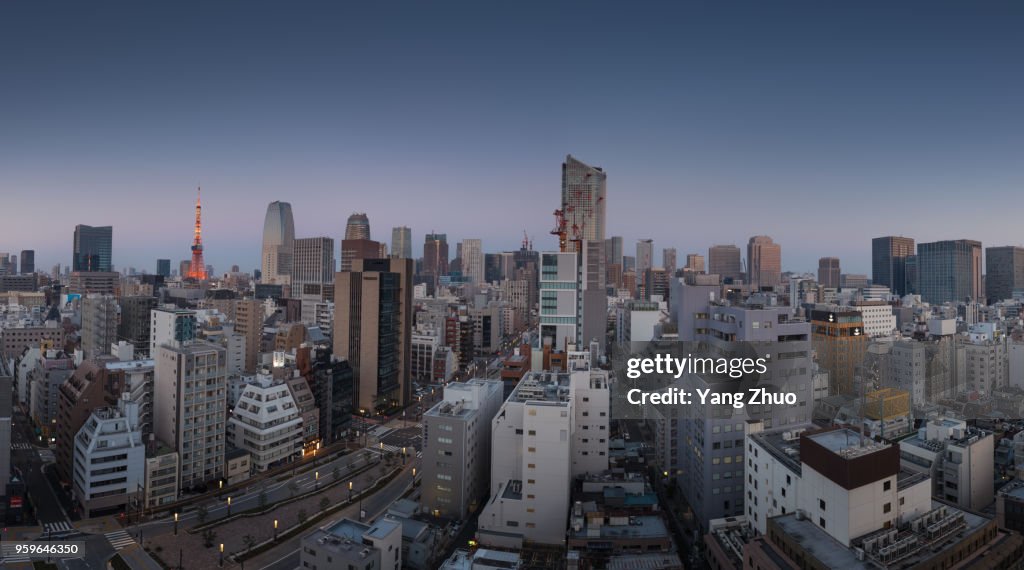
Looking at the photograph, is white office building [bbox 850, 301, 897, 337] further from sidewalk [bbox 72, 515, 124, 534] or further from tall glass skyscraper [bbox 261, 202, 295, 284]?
tall glass skyscraper [bbox 261, 202, 295, 284]

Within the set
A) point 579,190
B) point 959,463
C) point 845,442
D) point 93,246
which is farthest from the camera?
point 93,246

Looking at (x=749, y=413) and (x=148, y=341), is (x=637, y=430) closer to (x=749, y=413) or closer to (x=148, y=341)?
(x=749, y=413)

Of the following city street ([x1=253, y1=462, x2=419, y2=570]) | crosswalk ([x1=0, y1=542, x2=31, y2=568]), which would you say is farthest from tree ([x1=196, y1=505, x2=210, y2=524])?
crosswalk ([x1=0, y1=542, x2=31, y2=568])

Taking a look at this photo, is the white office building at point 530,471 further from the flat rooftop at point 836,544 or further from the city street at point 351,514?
the flat rooftop at point 836,544

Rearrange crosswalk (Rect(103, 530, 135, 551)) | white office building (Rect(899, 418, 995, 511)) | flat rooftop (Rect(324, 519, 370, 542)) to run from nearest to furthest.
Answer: flat rooftop (Rect(324, 519, 370, 542))
crosswalk (Rect(103, 530, 135, 551))
white office building (Rect(899, 418, 995, 511))

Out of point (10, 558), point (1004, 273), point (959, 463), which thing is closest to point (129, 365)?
point (10, 558)

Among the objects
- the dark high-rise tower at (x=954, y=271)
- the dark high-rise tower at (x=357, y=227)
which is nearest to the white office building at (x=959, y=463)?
the dark high-rise tower at (x=954, y=271)

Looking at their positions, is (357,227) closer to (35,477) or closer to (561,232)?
(561,232)
